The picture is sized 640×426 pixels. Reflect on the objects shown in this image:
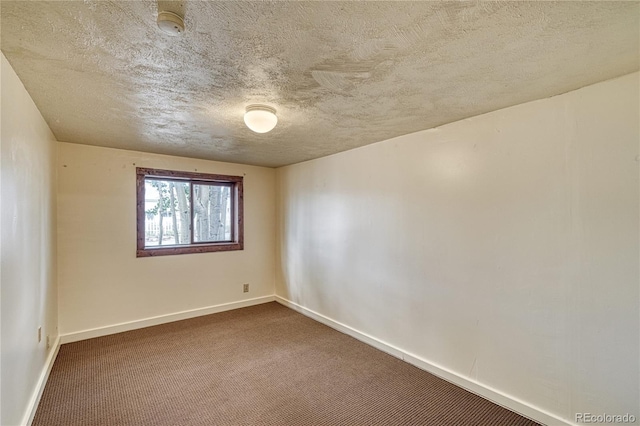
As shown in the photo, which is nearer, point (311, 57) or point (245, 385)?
point (311, 57)

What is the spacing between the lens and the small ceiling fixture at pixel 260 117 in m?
2.11

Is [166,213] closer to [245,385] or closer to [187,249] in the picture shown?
[187,249]

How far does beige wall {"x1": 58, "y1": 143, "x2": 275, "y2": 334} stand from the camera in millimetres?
3289

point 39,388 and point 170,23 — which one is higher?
point 170,23

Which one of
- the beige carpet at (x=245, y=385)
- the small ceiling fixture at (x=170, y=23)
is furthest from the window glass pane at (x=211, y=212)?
the small ceiling fixture at (x=170, y=23)

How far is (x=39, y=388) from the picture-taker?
87.8 inches

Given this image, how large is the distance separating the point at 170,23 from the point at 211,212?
3.53m

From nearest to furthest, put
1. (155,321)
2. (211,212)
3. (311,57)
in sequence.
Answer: (311,57), (155,321), (211,212)

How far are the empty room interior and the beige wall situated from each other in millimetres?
23

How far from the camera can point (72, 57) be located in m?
1.48

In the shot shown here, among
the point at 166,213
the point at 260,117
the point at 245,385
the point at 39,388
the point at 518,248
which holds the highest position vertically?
the point at 260,117

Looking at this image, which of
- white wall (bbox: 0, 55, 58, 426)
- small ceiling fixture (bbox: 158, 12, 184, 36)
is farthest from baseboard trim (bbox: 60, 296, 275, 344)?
small ceiling fixture (bbox: 158, 12, 184, 36)

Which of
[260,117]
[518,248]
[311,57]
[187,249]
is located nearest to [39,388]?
[187,249]

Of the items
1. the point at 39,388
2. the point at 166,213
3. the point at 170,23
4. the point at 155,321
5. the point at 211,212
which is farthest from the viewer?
the point at 211,212
